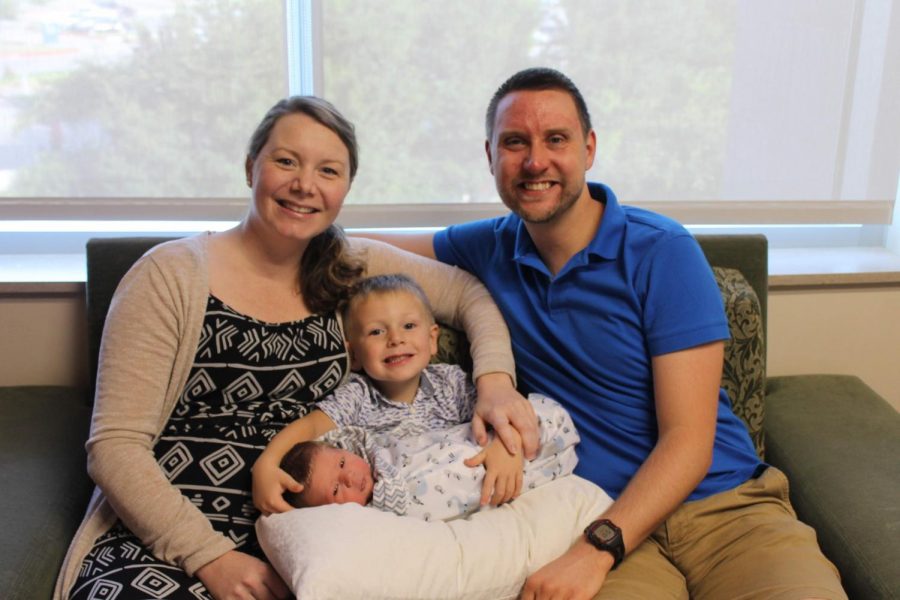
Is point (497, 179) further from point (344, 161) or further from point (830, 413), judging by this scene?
point (830, 413)

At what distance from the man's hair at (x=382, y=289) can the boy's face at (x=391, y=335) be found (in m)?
0.01

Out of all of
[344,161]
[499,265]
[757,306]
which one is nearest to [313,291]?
[344,161]

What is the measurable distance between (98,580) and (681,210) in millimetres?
1833

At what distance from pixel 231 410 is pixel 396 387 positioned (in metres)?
0.35

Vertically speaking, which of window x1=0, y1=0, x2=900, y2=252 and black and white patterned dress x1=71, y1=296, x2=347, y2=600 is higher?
window x1=0, y1=0, x2=900, y2=252

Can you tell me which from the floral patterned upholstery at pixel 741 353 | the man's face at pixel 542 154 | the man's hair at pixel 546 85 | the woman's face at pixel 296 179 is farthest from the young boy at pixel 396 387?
the man's hair at pixel 546 85

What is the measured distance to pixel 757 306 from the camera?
73.9 inches

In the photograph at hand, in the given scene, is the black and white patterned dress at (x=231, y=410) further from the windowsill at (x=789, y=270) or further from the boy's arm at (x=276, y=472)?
the windowsill at (x=789, y=270)

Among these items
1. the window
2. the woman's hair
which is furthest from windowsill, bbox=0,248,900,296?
the woman's hair

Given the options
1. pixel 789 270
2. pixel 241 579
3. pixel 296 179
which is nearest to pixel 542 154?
pixel 296 179

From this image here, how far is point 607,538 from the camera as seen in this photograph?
1.48 meters

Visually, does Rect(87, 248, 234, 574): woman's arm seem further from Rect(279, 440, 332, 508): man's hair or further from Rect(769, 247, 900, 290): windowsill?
Rect(769, 247, 900, 290): windowsill

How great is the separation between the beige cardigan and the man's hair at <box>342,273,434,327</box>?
1.01 ft

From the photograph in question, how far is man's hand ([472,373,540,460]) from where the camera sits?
1570mm
